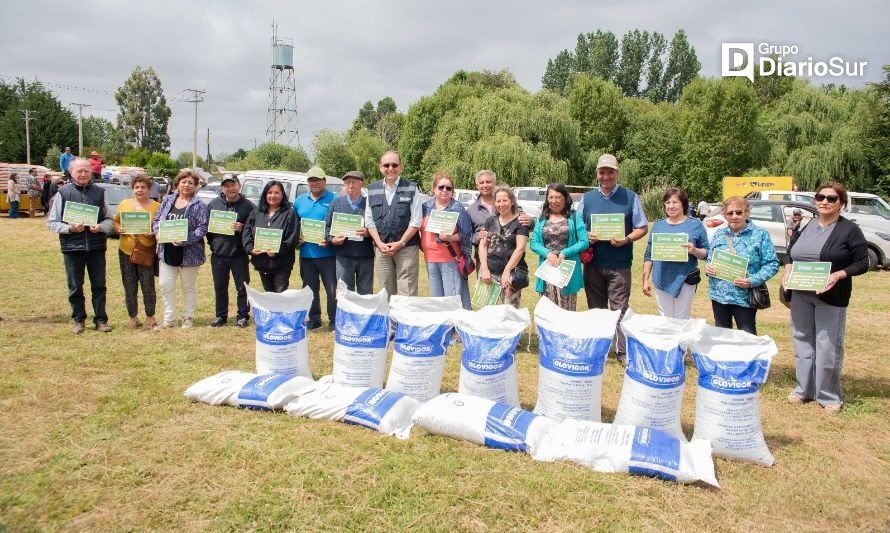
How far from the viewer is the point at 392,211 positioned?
6031mm

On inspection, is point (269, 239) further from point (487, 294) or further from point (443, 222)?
point (487, 294)

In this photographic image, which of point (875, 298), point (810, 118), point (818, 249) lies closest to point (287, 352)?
point (818, 249)

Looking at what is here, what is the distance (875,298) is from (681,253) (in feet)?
22.4

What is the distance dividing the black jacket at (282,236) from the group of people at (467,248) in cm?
1

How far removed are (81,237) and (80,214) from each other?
0.84 ft

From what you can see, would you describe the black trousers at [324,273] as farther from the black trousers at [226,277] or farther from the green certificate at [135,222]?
the green certificate at [135,222]

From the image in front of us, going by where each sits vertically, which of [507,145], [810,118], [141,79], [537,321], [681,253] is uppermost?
[141,79]

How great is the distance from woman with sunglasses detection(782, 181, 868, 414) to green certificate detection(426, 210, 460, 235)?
2.88 metres

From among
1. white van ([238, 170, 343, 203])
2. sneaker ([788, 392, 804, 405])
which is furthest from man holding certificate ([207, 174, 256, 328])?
white van ([238, 170, 343, 203])

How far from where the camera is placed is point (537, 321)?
384 cm

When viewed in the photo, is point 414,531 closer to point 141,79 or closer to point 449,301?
point 449,301

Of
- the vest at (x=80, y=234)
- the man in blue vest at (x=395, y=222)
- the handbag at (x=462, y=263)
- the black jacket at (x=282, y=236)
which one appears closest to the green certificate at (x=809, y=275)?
the handbag at (x=462, y=263)

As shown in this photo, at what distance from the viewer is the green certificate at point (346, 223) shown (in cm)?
615

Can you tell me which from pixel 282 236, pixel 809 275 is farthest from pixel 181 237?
pixel 809 275
